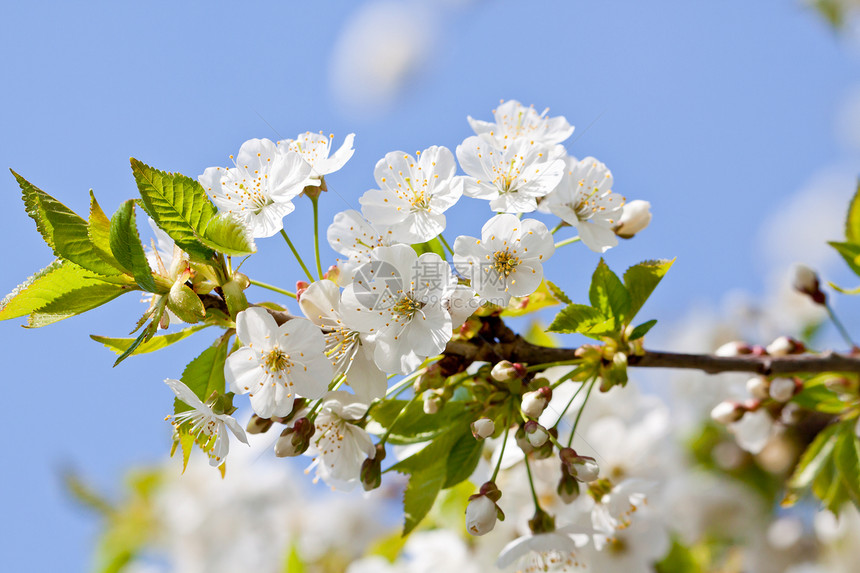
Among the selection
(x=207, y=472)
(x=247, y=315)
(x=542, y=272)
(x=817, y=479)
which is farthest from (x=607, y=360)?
(x=207, y=472)

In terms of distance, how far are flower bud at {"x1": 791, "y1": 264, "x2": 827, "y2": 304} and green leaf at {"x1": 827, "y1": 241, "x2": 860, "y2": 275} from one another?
21 cm

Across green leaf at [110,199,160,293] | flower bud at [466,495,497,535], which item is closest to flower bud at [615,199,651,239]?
flower bud at [466,495,497,535]

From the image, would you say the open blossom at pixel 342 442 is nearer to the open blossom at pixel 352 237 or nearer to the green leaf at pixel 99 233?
the open blossom at pixel 352 237

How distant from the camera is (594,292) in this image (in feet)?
4.68

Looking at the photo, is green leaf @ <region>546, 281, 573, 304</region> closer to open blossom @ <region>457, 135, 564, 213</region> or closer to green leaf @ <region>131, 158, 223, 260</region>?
open blossom @ <region>457, 135, 564, 213</region>

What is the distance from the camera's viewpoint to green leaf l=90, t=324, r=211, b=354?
54.2 inches

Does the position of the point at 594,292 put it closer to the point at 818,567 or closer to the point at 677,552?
the point at 677,552

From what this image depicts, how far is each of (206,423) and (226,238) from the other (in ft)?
1.18

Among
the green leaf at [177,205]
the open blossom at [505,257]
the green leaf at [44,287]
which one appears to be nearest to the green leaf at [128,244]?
the green leaf at [177,205]

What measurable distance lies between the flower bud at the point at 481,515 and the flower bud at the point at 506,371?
258 mm

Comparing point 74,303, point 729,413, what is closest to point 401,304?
point 74,303

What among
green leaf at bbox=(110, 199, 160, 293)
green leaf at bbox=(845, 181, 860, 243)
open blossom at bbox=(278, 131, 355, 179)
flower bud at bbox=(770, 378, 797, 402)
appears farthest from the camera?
green leaf at bbox=(845, 181, 860, 243)

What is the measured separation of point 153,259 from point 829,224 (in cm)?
885

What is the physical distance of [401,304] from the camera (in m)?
1.25
